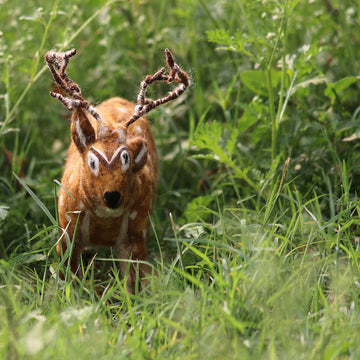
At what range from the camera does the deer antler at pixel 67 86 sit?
2861 millimetres

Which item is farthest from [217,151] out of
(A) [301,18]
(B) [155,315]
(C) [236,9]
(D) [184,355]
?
(A) [301,18]

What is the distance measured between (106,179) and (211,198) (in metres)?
0.99

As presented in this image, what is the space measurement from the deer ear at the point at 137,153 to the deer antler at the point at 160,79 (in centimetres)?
11

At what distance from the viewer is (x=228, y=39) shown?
3371 mm

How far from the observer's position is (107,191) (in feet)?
9.18

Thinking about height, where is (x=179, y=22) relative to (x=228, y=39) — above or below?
below

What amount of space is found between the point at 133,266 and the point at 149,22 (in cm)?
Answer: 264

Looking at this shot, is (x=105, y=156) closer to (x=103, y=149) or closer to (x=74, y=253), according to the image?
(x=103, y=149)

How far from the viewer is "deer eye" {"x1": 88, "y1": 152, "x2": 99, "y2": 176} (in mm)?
2822

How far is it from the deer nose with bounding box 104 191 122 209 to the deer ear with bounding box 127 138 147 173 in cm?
19

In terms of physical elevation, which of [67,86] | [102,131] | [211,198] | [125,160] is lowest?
[211,198]

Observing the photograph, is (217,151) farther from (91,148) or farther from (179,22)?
(179,22)

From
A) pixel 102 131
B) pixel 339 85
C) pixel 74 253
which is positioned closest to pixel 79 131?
pixel 102 131

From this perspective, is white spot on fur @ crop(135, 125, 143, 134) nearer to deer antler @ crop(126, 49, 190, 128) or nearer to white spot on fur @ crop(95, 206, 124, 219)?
deer antler @ crop(126, 49, 190, 128)
